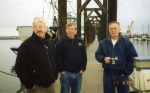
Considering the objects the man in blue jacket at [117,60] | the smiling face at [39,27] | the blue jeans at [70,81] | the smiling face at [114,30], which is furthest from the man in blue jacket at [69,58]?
the smiling face at [39,27]

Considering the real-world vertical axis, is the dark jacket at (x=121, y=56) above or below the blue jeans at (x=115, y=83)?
above

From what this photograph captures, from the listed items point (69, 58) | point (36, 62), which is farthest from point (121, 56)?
point (36, 62)

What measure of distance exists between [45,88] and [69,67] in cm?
94

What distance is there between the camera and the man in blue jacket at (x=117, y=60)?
14.5ft

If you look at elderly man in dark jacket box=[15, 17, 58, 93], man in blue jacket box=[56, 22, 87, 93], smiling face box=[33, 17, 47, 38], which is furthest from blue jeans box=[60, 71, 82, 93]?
smiling face box=[33, 17, 47, 38]

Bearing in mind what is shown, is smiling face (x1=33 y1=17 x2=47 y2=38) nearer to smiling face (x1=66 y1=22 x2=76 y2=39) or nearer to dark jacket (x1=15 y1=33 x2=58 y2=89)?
dark jacket (x1=15 y1=33 x2=58 y2=89)

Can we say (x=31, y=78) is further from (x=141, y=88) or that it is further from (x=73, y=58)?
(x=141, y=88)

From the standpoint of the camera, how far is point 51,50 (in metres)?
4.04

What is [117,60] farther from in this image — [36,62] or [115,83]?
[36,62]

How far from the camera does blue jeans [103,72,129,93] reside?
14.5 ft

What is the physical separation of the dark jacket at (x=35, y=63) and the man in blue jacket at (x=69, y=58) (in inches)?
32.5

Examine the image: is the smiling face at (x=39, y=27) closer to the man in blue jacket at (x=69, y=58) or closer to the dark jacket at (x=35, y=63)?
the dark jacket at (x=35, y=63)

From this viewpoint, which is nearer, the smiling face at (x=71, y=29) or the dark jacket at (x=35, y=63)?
the dark jacket at (x=35, y=63)

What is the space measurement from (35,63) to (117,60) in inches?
53.7
